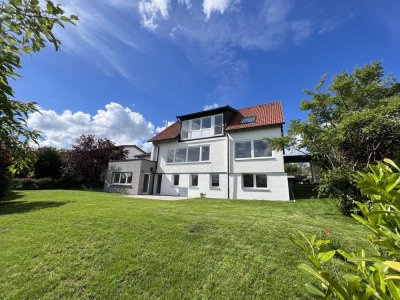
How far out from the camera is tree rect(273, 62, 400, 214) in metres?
9.61

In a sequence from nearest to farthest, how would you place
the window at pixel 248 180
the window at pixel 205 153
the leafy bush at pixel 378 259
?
the leafy bush at pixel 378 259, the window at pixel 248 180, the window at pixel 205 153

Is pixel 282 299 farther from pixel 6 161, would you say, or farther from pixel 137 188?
pixel 137 188

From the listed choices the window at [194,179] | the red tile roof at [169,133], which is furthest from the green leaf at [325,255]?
the red tile roof at [169,133]

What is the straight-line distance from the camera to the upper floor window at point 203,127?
67.3 feet

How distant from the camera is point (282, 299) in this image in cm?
360

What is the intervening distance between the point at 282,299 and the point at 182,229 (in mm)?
3411

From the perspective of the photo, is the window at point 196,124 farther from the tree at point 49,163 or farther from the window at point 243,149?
the tree at point 49,163

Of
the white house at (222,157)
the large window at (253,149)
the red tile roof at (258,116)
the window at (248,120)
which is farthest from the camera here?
the window at (248,120)

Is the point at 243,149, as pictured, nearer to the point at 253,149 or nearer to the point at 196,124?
the point at 253,149

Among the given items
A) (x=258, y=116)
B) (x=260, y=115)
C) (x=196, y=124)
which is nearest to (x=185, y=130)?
(x=196, y=124)

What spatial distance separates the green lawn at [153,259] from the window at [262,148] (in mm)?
10086

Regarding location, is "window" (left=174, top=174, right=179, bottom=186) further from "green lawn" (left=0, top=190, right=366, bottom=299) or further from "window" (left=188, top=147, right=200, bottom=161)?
"green lawn" (left=0, top=190, right=366, bottom=299)

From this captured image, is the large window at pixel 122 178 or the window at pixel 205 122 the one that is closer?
the window at pixel 205 122

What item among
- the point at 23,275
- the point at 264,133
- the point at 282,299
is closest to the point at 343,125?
the point at 264,133
